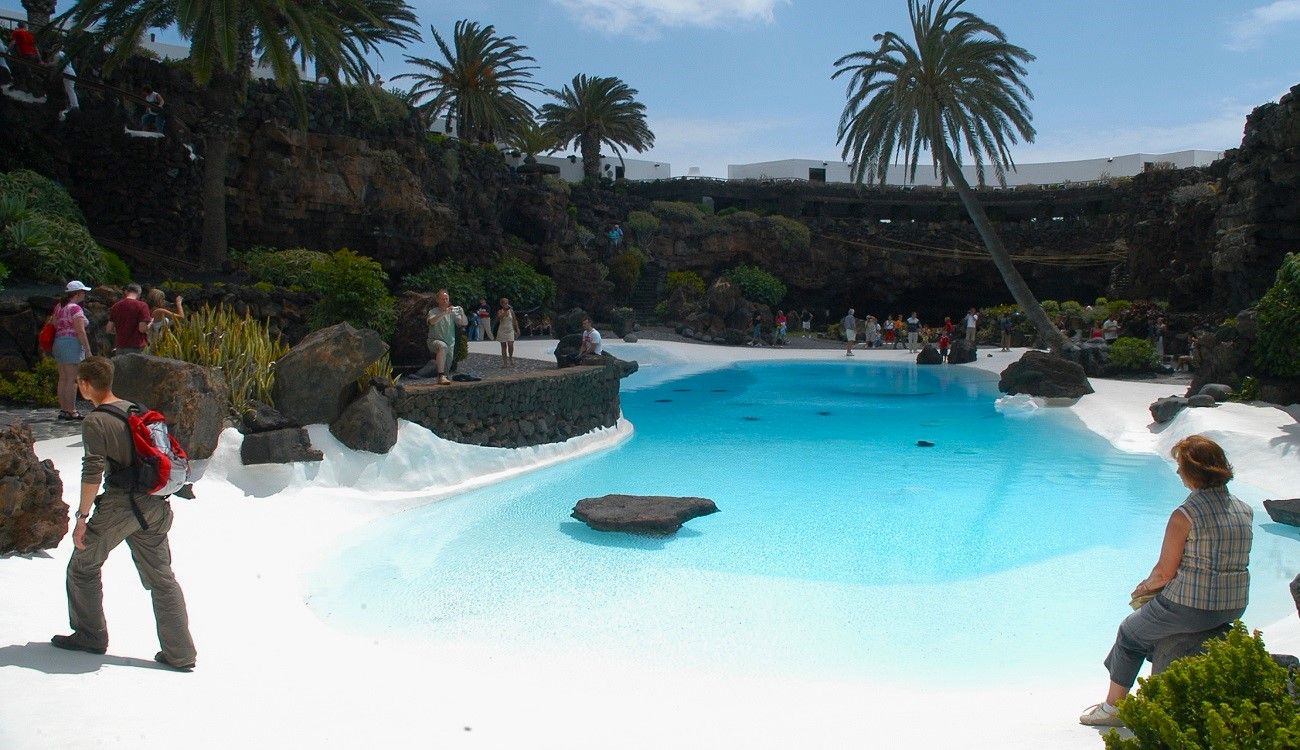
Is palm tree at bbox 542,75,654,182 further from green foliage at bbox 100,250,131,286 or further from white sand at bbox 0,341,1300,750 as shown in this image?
white sand at bbox 0,341,1300,750

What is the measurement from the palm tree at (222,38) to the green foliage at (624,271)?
18387 millimetres

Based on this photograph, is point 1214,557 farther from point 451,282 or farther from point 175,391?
point 451,282

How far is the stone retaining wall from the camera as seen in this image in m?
11.3

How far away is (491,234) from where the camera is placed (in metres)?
31.6

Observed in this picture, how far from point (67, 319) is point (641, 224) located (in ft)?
106

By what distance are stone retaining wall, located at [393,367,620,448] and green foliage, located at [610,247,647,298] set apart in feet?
73.0

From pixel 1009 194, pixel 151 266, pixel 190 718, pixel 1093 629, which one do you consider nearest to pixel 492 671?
pixel 190 718

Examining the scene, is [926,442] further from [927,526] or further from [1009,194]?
[1009,194]

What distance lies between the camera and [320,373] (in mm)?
9820

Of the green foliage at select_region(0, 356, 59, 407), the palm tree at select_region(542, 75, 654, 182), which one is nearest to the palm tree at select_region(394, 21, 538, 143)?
the palm tree at select_region(542, 75, 654, 182)

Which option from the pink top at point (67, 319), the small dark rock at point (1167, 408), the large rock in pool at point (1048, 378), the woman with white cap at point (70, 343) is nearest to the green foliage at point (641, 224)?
the large rock in pool at point (1048, 378)

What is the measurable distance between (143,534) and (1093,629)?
21.2 feet

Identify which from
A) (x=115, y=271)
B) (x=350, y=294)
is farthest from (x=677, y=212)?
(x=350, y=294)

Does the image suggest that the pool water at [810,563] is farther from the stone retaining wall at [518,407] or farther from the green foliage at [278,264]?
the green foliage at [278,264]
